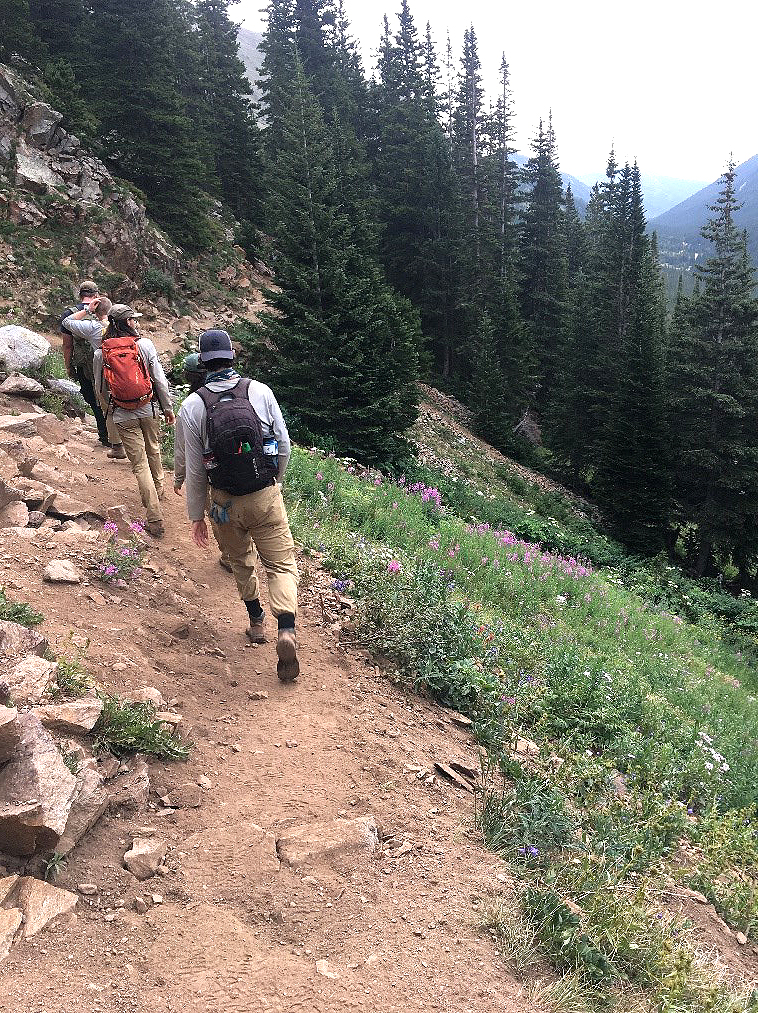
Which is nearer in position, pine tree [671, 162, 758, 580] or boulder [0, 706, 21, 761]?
boulder [0, 706, 21, 761]

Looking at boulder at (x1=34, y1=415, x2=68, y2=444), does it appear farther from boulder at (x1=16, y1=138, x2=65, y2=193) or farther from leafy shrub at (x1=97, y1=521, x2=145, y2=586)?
boulder at (x1=16, y1=138, x2=65, y2=193)

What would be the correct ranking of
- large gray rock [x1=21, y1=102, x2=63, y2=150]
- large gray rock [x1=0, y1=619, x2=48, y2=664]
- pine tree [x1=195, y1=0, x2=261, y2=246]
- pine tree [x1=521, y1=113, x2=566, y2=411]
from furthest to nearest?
pine tree [x1=521, y1=113, x2=566, y2=411] < pine tree [x1=195, y1=0, x2=261, y2=246] < large gray rock [x1=21, y1=102, x2=63, y2=150] < large gray rock [x1=0, y1=619, x2=48, y2=664]

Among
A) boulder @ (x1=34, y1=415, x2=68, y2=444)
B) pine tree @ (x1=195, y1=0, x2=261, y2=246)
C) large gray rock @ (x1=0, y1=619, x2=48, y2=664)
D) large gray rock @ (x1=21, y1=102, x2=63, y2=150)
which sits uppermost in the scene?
pine tree @ (x1=195, y1=0, x2=261, y2=246)

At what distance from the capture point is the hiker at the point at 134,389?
6.07 metres

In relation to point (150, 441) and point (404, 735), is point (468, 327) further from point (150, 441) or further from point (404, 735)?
point (404, 735)

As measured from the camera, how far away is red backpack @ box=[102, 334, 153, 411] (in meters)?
6.05

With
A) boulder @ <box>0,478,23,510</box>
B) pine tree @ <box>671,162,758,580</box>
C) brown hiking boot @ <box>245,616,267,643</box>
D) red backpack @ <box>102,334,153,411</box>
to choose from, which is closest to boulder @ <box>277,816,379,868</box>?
brown hiking boot @ <box>245,616,267,643</box>

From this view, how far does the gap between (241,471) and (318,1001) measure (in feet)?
9.24

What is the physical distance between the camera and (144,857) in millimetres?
2773

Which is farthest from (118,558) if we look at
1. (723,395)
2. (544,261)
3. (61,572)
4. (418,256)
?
(544,261)

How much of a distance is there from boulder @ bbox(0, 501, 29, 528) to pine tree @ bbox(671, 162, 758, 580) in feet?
83.0

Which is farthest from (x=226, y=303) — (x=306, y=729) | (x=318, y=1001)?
(x=318, y=1001)

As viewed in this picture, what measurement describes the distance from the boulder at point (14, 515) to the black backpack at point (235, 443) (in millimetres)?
2100

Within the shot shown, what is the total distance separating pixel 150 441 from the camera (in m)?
6.63
